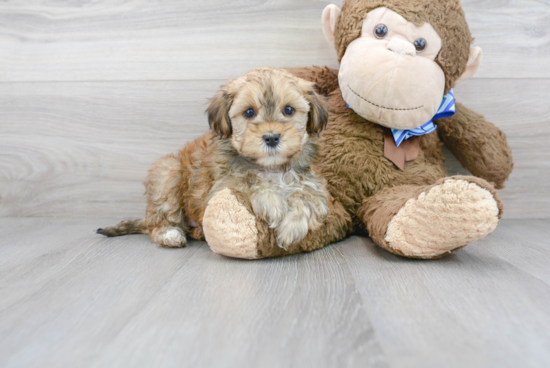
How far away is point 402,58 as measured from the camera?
156cm

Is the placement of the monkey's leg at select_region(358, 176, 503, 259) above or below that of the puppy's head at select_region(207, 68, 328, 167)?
below

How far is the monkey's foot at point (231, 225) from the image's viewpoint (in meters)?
1.44

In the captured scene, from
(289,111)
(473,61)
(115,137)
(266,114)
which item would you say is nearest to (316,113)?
(289,111)

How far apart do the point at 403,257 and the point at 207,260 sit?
74 centimetres

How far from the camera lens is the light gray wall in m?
2.11

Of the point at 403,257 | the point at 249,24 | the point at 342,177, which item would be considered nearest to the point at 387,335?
the point at 403,257

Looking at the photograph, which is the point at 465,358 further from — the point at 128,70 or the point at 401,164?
the point at 128,70

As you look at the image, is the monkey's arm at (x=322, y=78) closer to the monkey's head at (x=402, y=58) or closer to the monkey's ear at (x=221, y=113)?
the monkey's head at (x=402, y=58)

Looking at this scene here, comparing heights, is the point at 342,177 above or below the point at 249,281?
above

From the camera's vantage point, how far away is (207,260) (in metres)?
1.55

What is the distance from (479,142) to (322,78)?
2.64 feet

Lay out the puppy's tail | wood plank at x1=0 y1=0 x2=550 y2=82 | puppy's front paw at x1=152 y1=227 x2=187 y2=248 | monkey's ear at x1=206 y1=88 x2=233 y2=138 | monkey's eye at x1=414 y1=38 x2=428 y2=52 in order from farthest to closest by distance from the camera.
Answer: wood plank at x1=0 y1=0 x2=550 y2=82 < the puppy's tail < puppy's front paw at x1=152 y1=227 x2=187 y2=248 < monkey's eye at x1=414 y1=38 x2=428 y2=52 < monkey's ear at x1=206 y1=88 x2=233 y2=138

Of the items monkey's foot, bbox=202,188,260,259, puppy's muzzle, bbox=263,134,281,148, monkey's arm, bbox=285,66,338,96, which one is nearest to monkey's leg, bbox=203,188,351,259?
monkey's foot, bbox=202,188,260,259

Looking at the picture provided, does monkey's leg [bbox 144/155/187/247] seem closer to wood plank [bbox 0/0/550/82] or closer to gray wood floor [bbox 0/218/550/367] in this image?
gray wood floor [bbox 0/218/550/367]
